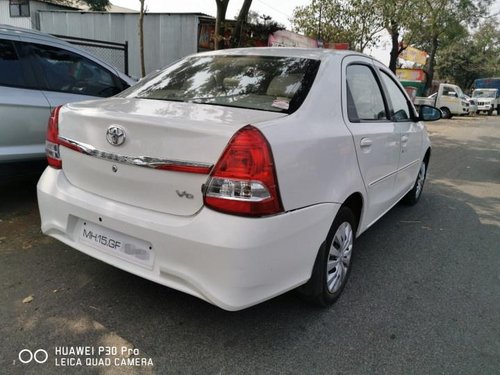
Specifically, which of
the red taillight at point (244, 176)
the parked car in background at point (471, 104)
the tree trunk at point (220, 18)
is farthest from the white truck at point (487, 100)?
the red taillight at point (244, 176)

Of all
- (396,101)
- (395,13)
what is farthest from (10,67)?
(395,13)

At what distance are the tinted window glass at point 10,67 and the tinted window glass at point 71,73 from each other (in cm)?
20

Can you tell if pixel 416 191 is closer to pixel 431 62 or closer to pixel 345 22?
pixel 345 22

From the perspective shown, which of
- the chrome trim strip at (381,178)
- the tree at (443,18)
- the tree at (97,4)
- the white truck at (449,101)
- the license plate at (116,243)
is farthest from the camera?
the tree at (97,4)

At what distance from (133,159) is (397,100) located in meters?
2.85

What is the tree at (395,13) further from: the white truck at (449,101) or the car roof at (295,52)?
the car roof at (295,52)

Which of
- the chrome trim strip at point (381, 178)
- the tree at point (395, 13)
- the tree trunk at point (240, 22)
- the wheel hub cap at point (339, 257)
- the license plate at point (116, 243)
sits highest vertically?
the tree at point (395, 13)

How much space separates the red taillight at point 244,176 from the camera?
213cm

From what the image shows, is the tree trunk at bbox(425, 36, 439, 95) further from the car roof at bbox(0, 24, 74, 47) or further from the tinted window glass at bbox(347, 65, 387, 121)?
the car roof at bbox(0, 24, 74, 47)

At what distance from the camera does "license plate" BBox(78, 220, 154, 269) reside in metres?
2.38

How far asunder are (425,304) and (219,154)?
6.43ft

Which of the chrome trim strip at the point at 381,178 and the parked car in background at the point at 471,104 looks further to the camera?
the parked car in background at the point at 471,104

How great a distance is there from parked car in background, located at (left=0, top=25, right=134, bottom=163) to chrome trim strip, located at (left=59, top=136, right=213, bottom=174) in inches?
64.7

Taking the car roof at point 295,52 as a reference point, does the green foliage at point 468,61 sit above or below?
above
